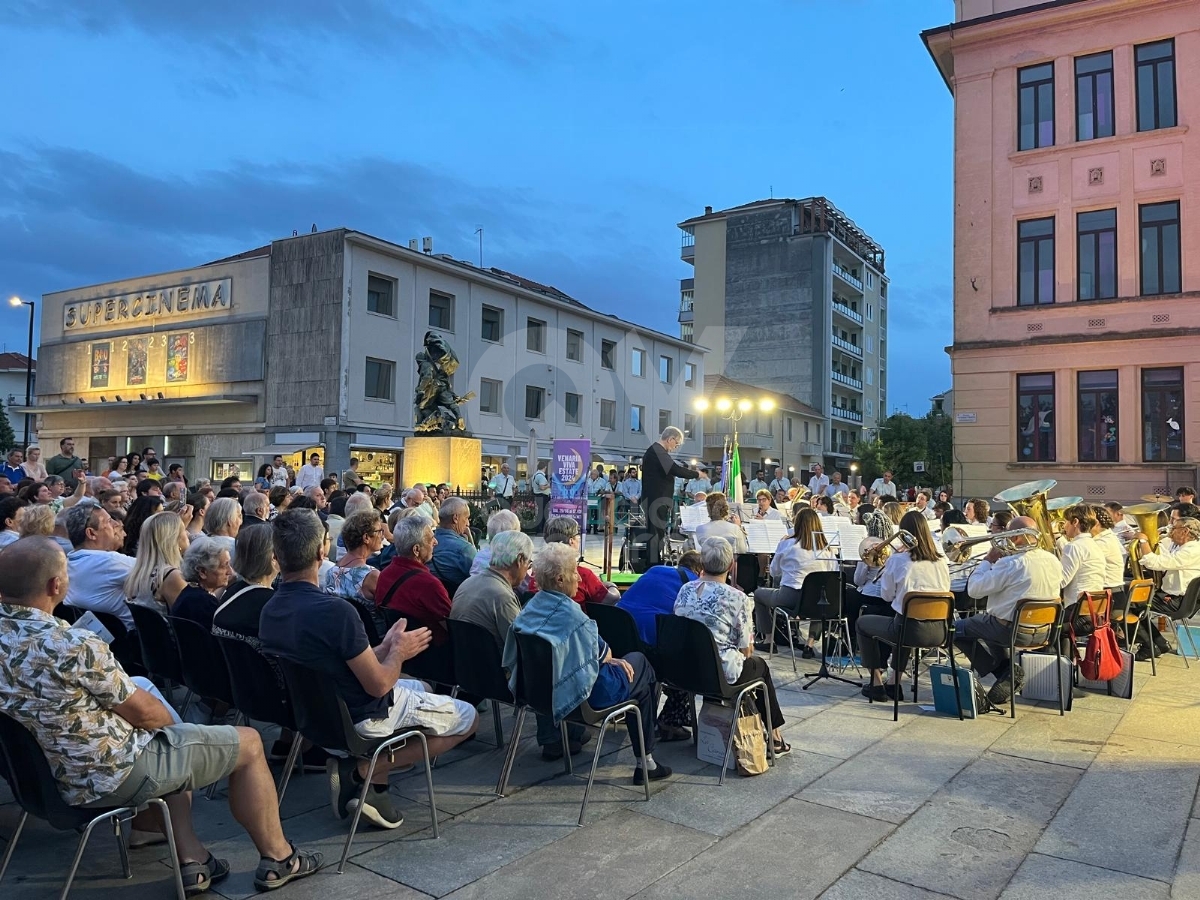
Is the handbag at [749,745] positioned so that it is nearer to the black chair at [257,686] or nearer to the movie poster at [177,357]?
the black chair at [257,686]

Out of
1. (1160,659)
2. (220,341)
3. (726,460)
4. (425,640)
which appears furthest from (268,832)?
(220,341)

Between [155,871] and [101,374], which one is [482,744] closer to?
[155,871]

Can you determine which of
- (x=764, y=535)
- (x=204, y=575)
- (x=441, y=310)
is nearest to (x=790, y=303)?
(x=441, y=310)

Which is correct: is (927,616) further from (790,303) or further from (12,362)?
(12,362)

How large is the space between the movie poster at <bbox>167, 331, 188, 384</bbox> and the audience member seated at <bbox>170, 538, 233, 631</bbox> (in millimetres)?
30597

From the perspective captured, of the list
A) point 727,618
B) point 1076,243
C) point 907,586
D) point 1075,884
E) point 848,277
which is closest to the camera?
point 1075,884

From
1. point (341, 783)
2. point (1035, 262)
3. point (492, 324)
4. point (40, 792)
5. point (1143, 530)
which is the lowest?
point (341, 783)

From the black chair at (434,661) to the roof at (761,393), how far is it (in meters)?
41.9

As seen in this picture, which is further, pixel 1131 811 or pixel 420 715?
pixel 1131 811

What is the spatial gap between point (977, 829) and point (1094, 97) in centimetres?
2101

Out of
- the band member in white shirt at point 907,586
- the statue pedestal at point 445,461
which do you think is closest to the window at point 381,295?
the statue pedestal at point 445,461

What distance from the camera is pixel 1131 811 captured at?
4.21 meters

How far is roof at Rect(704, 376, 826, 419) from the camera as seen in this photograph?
4797 centimetres

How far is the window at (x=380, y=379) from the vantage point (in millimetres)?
30609
